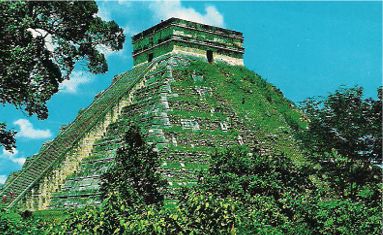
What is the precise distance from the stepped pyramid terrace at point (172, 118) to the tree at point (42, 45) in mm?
3528

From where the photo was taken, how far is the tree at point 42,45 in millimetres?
13160

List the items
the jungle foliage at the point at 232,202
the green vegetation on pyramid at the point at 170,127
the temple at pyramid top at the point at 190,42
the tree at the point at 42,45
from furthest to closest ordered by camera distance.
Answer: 1. the temple at pyramid top at the point at 190,42
2. the green vegetation on pyramid at the point at 170,127
3. the tree at the point at 42,45
4. the jungle foliage at the point at 232,202

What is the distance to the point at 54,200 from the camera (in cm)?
1852

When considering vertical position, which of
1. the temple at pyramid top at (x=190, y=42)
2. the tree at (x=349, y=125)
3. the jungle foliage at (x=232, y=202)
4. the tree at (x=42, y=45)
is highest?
the temple at pyramid top at (x=190, y=42)

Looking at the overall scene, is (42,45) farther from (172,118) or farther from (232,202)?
(232,202)

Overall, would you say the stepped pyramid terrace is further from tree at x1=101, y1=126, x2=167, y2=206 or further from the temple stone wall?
tree at x1=101, y1=126, x2=167, y2=206

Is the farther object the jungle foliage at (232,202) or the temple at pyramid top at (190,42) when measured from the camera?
the temple at pyramid top at (190,42)

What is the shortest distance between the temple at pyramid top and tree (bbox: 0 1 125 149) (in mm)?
6847

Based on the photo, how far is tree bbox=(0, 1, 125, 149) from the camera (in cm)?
1316

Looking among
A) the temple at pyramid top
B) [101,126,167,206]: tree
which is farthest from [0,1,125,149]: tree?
the temple at pyramid top

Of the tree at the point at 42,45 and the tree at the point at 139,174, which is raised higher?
the tree at the point at 42,45

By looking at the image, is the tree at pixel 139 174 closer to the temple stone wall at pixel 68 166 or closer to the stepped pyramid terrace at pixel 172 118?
the stepped pyramid terrace at pixel 172 118

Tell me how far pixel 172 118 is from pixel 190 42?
646 centimetres

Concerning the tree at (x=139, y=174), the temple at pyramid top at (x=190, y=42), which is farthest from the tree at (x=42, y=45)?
the temple at pyramid top at (x=190, y=42)
